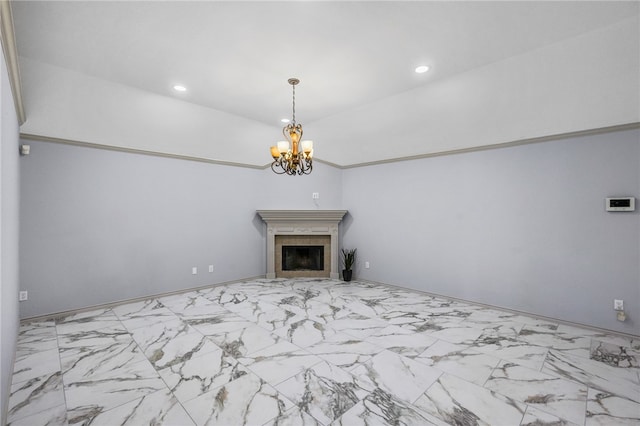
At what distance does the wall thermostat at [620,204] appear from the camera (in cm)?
312

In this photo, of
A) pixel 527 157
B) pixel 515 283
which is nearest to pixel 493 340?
pixel 515 283

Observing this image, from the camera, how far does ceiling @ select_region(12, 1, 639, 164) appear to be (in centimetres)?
254

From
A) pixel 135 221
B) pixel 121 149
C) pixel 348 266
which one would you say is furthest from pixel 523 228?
pixel 121 149

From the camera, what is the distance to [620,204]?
10.5 ft

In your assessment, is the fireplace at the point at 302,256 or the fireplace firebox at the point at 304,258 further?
the fireplace firebox at the point at 304,258

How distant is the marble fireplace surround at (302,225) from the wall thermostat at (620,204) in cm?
386

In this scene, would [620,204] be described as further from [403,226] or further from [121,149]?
[121,149]

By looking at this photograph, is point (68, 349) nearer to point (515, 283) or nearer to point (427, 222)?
point (427, 222)

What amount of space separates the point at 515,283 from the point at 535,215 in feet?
3.13

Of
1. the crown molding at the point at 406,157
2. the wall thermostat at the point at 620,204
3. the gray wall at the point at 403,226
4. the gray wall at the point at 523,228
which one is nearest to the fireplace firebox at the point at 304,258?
the gray wall at the point at 403,226

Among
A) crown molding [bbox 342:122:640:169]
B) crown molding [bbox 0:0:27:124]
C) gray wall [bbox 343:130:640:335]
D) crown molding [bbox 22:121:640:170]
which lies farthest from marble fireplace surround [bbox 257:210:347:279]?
crown molding [bbox 0:0:27:124]

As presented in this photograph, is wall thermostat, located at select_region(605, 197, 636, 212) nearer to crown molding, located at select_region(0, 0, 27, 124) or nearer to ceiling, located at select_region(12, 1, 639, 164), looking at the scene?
ceiling, located at select_region(12, 1, 639, 164)

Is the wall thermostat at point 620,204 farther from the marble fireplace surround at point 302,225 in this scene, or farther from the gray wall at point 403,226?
the marble fireplace surround at point 302,225

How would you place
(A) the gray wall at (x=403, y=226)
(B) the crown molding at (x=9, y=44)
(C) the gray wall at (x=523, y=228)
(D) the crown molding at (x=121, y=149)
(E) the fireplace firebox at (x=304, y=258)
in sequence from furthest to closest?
(E) the fireplace firebox at (x=304, y=258) → (D) the crown molding at (x=121, y=149) → (A) the gray wall at (x=403, y=226) → (C) the gray wall at (x=523, y=228) → (B) the crown molding at (x=9, y=44)
